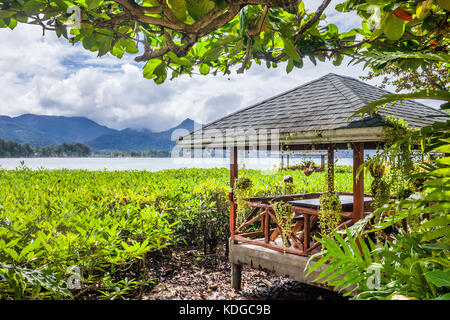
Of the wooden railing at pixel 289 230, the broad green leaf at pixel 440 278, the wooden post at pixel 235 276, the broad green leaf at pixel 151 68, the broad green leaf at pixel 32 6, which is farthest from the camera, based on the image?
the wooden post at pixel 235 276

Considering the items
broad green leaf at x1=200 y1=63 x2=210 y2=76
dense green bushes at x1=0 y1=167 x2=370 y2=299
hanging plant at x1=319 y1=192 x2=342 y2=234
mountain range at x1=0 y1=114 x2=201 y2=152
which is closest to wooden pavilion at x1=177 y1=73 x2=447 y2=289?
hanging plant at x1=319 y1=192 x2=342 y2=234

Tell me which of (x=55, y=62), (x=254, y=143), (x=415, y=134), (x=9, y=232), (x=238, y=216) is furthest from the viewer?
(x=238, y=216)

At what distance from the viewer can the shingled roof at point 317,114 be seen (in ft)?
14.1

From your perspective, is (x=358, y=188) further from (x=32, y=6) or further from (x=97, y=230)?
(x=32, y=6)

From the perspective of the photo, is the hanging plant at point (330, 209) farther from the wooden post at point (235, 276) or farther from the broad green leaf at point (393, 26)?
the broad green leaf at point (393, 26)

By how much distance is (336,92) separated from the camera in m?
A: 5.93

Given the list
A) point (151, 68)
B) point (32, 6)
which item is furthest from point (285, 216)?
point (32, 6)

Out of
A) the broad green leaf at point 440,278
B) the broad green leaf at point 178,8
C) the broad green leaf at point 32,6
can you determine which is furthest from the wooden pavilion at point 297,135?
the broad green leaf at point 32,6

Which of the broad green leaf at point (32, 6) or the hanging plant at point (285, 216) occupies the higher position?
the broad green leaf at point (32, 6)

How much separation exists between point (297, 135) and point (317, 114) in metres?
0.64

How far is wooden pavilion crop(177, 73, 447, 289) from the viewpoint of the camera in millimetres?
4493

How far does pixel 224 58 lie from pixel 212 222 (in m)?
4.90
